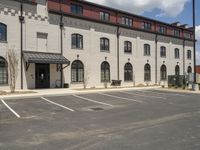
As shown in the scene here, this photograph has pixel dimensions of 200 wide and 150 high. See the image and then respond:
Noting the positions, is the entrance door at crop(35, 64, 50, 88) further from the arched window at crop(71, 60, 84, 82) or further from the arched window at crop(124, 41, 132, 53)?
the arched window at crop(124, 41, 132, 53)

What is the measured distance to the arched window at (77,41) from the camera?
27984mm

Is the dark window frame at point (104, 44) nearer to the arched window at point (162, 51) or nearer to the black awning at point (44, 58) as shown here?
the black awning at point (44, 58)

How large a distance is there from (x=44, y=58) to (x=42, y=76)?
249cm

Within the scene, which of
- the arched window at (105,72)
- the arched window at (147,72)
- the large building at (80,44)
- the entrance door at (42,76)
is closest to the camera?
the large building at (80,44)

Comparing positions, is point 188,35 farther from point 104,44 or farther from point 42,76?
point 42,76

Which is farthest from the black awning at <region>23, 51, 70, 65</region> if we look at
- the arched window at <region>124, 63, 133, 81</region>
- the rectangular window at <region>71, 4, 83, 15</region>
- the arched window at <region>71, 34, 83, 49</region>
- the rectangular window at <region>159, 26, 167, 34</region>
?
the rectangular window at <region>159, 26, 167, 34</region>

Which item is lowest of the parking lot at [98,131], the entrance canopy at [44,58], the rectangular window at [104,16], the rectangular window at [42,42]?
the parking lot at [98,131]

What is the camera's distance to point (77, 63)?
28.4m

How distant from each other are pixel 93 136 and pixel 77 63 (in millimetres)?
21259

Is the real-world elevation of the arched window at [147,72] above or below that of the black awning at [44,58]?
below

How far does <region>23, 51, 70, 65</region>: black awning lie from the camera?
23.2 m

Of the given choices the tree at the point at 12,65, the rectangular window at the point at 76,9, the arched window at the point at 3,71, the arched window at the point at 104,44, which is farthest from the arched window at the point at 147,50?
the arched window at the point at 3,71

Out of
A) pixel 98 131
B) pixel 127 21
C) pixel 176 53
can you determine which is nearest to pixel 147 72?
pixel 127 21

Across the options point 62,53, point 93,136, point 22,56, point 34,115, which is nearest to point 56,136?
point 93,136
